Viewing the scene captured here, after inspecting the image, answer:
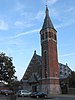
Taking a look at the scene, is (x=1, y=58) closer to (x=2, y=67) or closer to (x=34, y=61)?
(x=2, y=67)

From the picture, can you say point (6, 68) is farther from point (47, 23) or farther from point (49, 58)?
point (47, 23)

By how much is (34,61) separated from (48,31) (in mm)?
14250

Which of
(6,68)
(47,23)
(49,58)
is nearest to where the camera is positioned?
(6,68)

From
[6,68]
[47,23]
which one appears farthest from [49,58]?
[6,68]

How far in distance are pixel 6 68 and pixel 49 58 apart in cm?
1587

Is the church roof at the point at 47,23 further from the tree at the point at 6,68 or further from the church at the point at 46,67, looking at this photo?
the tree at the point at 6,68

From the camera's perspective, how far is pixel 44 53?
2842 inches

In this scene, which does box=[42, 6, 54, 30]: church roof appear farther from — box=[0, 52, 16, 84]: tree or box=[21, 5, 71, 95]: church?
box=[0, 52, 16, 84]: tree

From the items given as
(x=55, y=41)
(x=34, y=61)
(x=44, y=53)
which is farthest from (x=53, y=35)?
(x=34, y=61)

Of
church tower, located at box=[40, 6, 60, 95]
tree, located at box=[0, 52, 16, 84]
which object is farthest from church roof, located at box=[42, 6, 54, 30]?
tree, located at box=[0, 52, 16, 84]

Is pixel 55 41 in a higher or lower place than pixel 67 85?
higher

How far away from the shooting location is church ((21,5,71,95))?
68.6 metres

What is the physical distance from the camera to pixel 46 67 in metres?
70.1

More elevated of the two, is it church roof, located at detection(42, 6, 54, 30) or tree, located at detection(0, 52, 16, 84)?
church roof, located at detection(42, 6, 54, 30)
